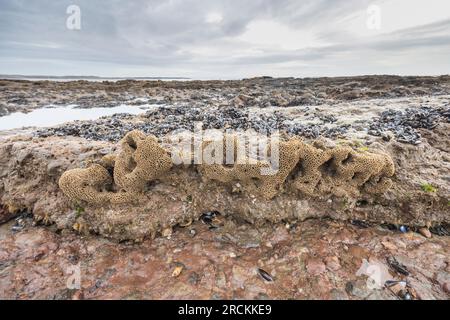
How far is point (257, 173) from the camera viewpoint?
5.38 meters

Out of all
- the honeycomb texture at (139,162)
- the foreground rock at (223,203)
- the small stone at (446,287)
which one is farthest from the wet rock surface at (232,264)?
the honeycomb texture at (139,162)

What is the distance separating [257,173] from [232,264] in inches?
73.5

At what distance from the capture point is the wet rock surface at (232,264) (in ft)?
15.2

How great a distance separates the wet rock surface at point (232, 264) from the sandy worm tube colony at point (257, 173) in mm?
936

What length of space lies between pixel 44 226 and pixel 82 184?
66.2 inches

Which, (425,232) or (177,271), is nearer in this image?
(177,271)

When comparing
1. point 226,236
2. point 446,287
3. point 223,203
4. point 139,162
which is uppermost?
point 139,162

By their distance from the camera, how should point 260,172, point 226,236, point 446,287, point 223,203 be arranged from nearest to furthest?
point 446,287 < point 260,172 < point 226,236 < point 223,203

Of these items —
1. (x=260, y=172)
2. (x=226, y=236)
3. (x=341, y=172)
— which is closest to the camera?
(x=260, y=172)

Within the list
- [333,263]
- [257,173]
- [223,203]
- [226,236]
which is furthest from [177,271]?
[333,263]

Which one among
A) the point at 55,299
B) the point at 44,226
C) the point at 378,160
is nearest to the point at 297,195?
the point at 378,160

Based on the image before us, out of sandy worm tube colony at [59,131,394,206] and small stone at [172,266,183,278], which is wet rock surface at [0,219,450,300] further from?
sandy worm tube colony at [59,131,394,206]

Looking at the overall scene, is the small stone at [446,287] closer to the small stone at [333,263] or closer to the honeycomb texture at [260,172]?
the small stone at [333,263]

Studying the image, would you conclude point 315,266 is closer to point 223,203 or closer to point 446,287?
point 446,287
